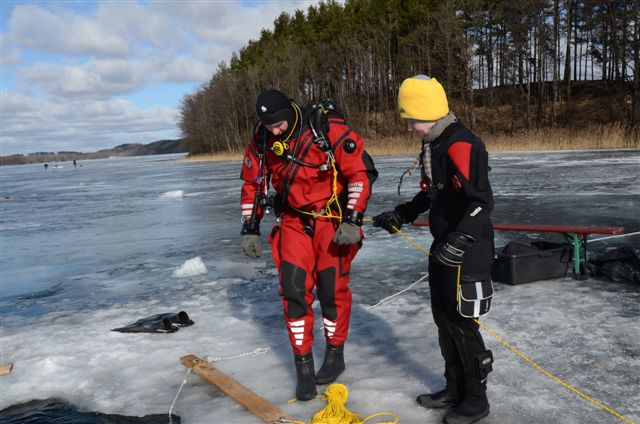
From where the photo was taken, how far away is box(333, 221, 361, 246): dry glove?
9.63 ft

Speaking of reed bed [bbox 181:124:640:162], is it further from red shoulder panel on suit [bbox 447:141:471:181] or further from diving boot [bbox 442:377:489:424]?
red shoulder panel on suit [bbox 447:141:471:181]

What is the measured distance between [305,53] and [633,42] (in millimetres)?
30076

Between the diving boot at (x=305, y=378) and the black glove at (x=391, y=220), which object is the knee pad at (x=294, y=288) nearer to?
the diving boot at (x=305, y=378)

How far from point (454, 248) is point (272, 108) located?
1.34 metres

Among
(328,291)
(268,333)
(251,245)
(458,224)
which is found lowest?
(268,333)

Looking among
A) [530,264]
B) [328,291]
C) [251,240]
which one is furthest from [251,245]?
[530,264]

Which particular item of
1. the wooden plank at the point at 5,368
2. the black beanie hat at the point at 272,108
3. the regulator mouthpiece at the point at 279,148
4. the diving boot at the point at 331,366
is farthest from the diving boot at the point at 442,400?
the wooden plank at the point at 5,368

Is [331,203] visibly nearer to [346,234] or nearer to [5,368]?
[346,234]

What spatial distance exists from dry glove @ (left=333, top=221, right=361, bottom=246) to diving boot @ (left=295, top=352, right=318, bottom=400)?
2.40 ft

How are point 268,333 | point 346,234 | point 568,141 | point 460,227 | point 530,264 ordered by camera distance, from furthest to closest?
point 568,141 < point 530,264 < point 268,333 < point 346,234 < point 460,227

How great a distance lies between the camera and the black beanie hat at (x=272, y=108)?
298 centimetres

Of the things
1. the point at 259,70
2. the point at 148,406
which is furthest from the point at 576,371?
the point at 259,70

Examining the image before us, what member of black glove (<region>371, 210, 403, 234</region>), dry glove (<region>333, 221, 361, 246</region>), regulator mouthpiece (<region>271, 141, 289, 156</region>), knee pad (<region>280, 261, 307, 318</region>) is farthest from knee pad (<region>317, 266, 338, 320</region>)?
regulator mouthpiece (<region>271, 141, 289, 156</region>)

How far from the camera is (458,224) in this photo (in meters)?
2.38
